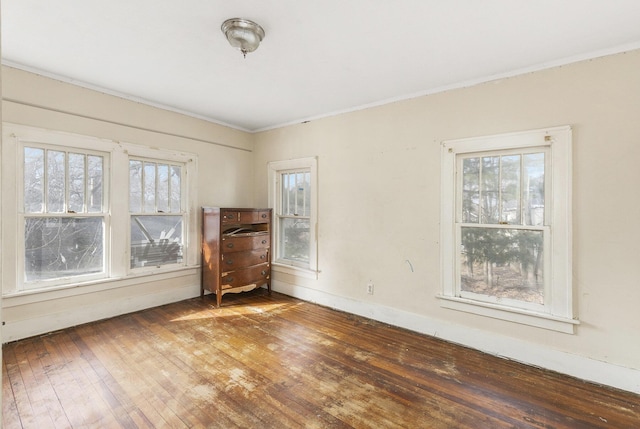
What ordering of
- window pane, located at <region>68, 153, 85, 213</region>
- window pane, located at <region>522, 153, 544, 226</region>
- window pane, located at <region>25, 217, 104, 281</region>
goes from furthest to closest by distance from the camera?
window pane, located at <region>68, 153, 85, 213</region> → window pane, located at <region>25, 217, 104, 281</region> → window pane, located at <region>522, 153, 544, 226</region>

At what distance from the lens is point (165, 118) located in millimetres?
4055

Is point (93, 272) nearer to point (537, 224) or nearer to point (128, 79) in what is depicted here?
point (128, 79)

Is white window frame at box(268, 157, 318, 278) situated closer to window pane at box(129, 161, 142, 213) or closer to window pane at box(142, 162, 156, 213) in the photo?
window pane at box(142, 162, 156, 213)

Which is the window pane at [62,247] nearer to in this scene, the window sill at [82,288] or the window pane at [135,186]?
the window sill at [82,288]

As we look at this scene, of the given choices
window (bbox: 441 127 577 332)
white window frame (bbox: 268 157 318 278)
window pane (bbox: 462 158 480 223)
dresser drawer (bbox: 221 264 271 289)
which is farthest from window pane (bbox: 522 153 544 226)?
dresser drawer (bbox: 221 264 271 289)

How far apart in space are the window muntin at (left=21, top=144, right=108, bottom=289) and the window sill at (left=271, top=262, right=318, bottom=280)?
205 centimetres

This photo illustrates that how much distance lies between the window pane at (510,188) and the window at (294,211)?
2130 mm

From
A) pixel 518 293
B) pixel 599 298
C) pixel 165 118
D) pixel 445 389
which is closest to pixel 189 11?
pixel 165 118

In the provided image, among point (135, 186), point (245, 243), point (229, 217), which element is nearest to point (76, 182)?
point (135, 186)

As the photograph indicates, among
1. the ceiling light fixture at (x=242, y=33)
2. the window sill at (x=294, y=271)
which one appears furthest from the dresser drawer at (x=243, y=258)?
the ceiling light fixture at (x=242, y=33)

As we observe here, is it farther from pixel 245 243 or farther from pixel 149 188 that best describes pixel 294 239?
pixel 149 188

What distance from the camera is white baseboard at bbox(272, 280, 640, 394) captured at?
2.53 meters

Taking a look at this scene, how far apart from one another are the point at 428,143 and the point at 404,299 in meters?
1.61

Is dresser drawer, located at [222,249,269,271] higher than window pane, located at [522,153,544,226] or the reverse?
the reverse
